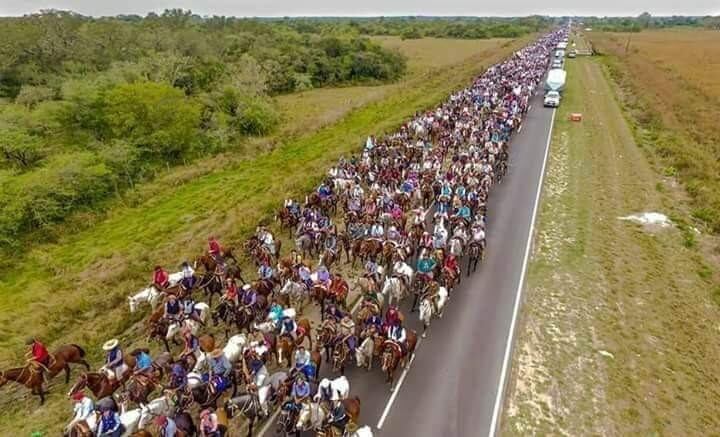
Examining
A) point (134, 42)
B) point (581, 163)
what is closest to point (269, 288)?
point (581, 163)

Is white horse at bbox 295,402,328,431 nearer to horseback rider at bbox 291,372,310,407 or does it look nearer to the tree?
horseback rider at bbox 291,372,310,407

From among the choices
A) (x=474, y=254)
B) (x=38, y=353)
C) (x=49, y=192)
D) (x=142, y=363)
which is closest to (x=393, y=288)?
(x=474, y=254)

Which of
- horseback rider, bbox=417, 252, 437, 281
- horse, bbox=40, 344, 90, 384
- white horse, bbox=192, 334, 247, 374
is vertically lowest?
horse, bbox=40, 344, 90, 384

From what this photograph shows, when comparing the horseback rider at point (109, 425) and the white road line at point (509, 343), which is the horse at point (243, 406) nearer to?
the horseback rider at point (109, 425)

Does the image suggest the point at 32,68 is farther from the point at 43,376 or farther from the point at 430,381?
the point at 430,381

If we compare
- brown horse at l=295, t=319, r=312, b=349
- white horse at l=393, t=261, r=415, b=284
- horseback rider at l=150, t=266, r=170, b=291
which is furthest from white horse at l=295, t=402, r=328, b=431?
horseback rider at l=150, t=266, r=170, b=291
